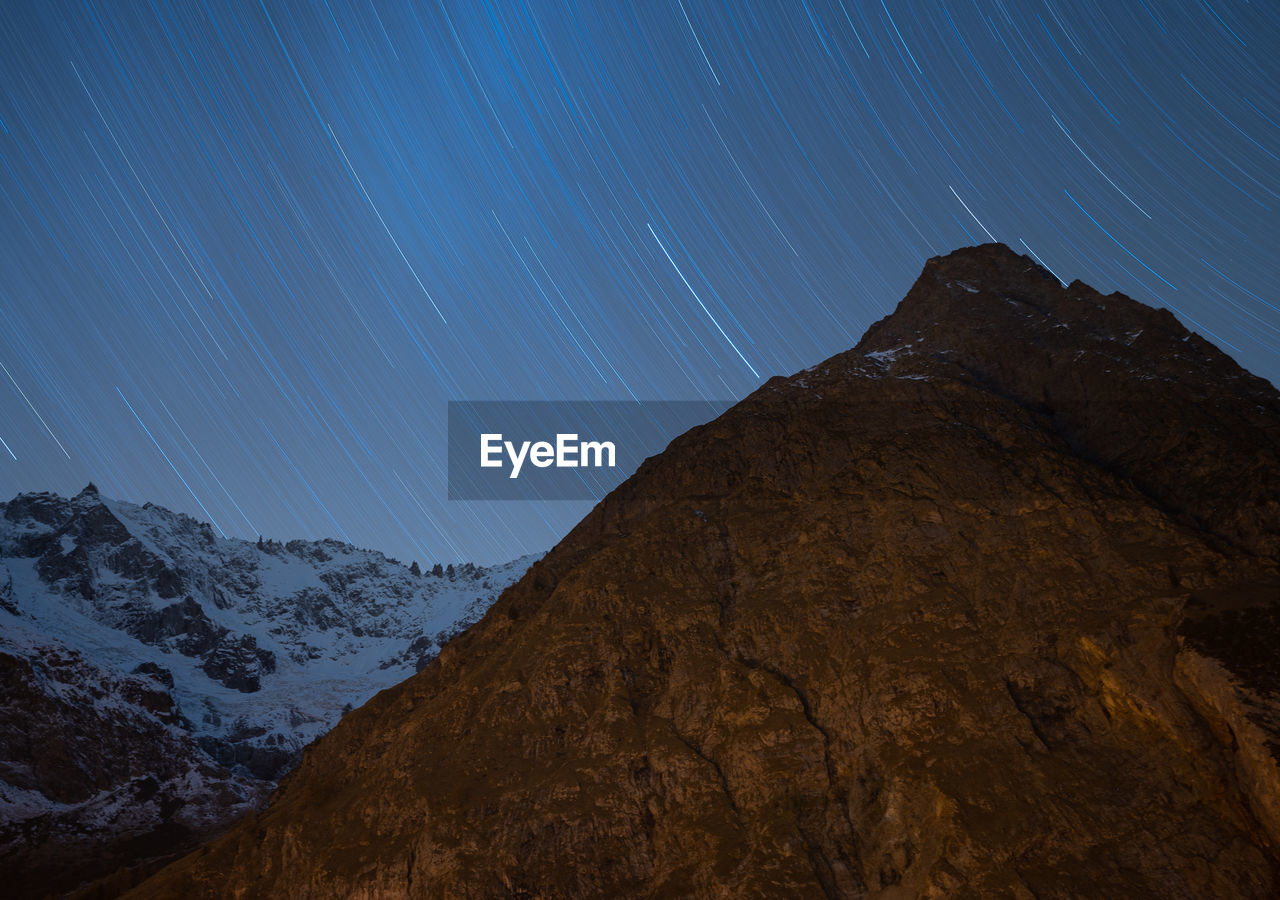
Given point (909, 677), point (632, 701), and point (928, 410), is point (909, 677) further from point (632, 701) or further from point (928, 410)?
point (928, 410)

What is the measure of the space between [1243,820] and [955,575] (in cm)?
2240

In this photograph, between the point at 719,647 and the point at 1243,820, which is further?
the point at 719,647

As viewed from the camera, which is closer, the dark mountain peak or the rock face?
the rock face

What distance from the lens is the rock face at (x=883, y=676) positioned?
4569 centimetres

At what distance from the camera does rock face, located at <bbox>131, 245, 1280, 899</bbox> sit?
4569cm

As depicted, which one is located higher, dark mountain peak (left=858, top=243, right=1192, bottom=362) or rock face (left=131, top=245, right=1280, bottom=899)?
dark mountain peak (left=858, top=243, right=1192, bottom=362)

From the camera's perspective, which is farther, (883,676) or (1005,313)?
(1005,313)

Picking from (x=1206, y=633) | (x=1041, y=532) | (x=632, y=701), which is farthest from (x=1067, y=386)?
(x=632, y=701)

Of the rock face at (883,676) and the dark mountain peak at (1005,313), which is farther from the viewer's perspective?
the dark mountain peak at (1005,313)

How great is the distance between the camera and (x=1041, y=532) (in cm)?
6103

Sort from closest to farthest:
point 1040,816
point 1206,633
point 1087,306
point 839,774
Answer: point 1040,816
point 1206,633
point 839,774
point 1087,306

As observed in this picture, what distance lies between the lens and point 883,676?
→ 182 ft

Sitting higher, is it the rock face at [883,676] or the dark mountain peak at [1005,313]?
→ the dark mountain peak at [1005,313]

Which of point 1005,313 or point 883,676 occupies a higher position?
point 1005,313
